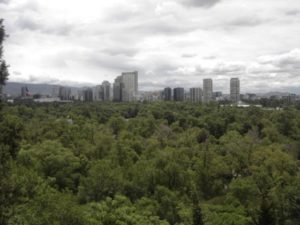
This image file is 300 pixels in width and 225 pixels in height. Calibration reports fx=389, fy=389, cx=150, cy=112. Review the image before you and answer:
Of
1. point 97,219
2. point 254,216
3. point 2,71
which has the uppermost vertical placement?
point 2,71

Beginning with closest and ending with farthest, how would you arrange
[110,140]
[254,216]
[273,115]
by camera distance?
[254,216]
[110,140]
[273,115]

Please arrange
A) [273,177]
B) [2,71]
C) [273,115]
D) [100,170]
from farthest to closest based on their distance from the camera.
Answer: [273,115], [273,177], [100,170], [2,71]

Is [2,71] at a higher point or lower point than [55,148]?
higher

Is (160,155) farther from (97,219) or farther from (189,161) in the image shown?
(97,219)

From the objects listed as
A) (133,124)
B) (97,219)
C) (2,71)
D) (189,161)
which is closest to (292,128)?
(133,124)

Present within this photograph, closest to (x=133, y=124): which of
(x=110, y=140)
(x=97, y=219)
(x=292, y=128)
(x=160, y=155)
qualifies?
(x=110, y=140)

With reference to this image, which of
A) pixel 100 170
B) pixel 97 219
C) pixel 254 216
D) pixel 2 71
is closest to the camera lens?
pixel 2 71

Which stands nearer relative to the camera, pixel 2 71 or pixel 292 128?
pixel 2 71

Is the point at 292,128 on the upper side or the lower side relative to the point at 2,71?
lower

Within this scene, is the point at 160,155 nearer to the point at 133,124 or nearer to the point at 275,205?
the point at 275,205
